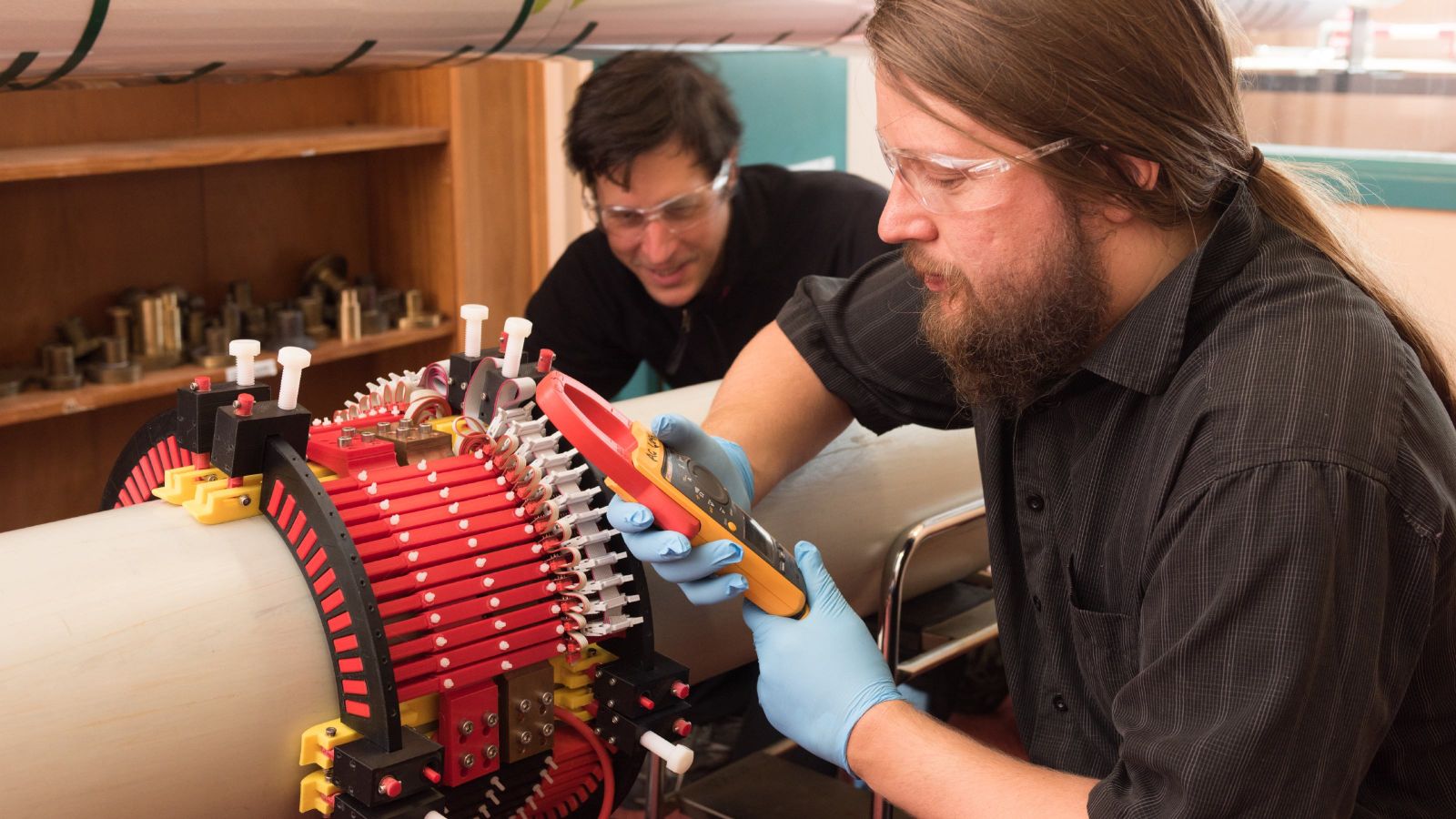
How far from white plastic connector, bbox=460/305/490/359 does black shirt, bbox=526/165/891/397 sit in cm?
101

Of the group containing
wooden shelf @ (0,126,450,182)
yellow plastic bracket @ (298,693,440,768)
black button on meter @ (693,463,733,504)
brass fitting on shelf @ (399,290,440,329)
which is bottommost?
brass fitting on shelf @ (399,290,440,329)

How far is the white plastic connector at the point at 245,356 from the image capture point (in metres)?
0.79

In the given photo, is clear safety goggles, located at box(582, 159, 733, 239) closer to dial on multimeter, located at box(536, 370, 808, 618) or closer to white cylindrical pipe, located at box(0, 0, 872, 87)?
white cylindrical pipe, located at box(0, 0, 872, 87)

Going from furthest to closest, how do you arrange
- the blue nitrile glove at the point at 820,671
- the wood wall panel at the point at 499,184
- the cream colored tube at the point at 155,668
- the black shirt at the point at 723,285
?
the wood wall panel at the point at 499,184 < the black shirt at the point at 723,285 < the blue nitrile glove at the point at 820,671 < the cream colored tube at the point at 155,668

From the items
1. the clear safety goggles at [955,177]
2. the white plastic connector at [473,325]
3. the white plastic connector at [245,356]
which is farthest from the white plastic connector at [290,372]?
the clear safety goggles at [955,177]

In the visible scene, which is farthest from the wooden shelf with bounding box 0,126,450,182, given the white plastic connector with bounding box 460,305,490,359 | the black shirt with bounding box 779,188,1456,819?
the black shirt with bounding box 779,188,1456,819

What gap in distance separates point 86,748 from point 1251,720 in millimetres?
633

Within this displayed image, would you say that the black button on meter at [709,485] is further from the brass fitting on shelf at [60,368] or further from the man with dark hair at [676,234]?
the brass fitting on shelf at [60,368]

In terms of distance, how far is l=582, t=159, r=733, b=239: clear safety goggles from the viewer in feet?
6.12

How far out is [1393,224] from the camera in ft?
8.79

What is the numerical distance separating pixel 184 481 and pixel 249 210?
6.18 ft

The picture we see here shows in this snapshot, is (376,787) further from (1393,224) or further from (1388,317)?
(1393,224)

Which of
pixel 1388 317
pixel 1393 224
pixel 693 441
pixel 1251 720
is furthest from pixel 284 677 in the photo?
pixel 1393 224

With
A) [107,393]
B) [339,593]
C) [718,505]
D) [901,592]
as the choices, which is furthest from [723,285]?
[339,593]
